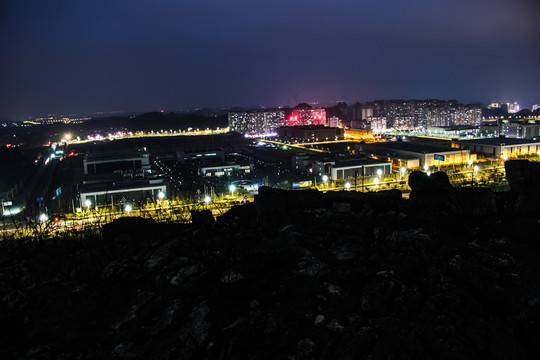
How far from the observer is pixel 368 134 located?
2998 centimetres

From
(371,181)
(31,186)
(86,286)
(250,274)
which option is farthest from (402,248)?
(31,186)

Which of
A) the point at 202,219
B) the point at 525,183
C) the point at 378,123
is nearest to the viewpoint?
the point at 525,183

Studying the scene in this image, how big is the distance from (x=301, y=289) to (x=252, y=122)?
39545mm

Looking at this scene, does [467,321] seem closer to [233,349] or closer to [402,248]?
[402,248]

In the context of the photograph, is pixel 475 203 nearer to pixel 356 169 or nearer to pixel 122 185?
pixel 356 169

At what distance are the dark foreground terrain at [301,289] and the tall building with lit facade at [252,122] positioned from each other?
36.9 metres

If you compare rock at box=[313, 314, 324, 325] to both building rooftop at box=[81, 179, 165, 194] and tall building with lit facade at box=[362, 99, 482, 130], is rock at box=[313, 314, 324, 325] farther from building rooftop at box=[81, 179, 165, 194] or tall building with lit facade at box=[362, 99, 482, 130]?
tall building with lit facade at box=[362, 99, 482, 130]

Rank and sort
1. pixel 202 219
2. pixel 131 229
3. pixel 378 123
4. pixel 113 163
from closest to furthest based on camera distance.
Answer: pixel 131 229
pixel 202 219
pixel 113 163
pixel 378 123

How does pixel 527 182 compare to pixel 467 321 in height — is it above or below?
above

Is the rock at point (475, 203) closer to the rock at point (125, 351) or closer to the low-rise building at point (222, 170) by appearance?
the rock at point (125, 351)

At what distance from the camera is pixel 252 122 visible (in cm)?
4156

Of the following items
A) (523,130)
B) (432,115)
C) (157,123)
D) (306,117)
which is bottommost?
(523,130)

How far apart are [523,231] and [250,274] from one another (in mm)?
2391

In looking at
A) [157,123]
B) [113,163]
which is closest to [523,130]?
[113,163]
